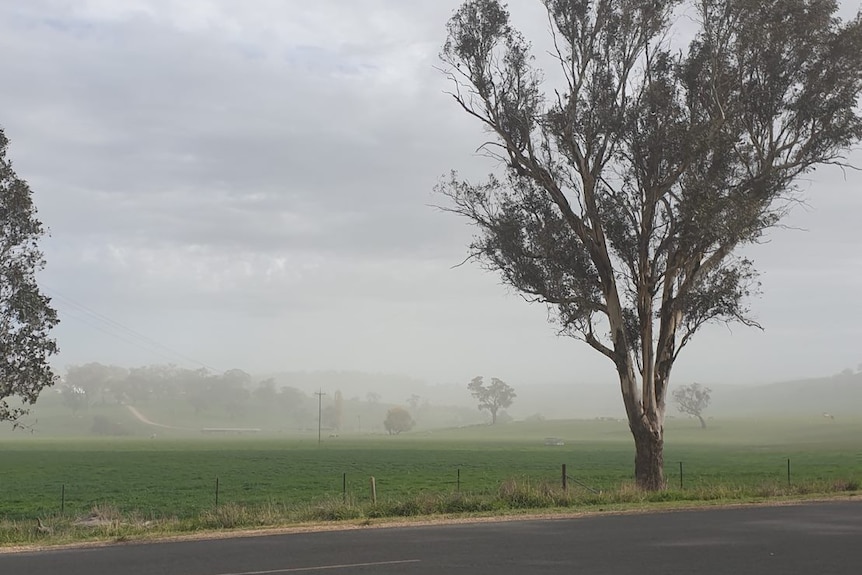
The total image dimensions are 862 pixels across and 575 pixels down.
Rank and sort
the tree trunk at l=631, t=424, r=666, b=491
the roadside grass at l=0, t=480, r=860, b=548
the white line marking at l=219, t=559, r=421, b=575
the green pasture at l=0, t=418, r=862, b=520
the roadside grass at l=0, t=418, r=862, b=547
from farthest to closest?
the green pasture at l=0, t=418, r=862, b=520 → the tree trunk at l=631, t=424, r=666, b=491 → the roadside grass at l=0, t=418, r=862, b=547 → the roadside grass at l=0, t=480, r=860, b=548 → the white line marking at l=219, t=559, r=421, b=575

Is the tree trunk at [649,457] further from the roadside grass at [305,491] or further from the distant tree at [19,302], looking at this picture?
the distant tree at [19,302]

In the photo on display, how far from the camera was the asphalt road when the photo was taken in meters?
11.3

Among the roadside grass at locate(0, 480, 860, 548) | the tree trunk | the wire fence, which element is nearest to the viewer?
the roadside grass at locate(0, 480, 860, 548)

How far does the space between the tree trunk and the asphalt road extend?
8770 mm

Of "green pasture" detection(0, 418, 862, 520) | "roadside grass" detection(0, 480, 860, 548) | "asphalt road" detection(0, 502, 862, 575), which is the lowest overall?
"green pasture" detection(0, 418, 862, 520)

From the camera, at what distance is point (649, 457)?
2612 cm

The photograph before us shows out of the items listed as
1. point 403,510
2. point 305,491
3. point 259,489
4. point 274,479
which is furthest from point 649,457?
point 274,479

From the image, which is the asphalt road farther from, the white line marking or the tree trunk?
the tree trunk

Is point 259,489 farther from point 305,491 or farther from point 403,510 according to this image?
point 403,510

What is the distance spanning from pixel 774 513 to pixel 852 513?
5.45ft

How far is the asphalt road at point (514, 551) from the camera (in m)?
11.3

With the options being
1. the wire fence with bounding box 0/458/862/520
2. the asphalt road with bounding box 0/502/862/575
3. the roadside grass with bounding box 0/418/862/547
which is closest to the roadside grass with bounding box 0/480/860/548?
the roadside grass with bounding box 0/418/862/547

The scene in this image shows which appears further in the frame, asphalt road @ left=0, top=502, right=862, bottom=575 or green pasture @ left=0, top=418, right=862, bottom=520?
green pasture @ left=0, top=418, right=862, bottom=520

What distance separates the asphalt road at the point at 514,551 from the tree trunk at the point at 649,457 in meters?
8.77
